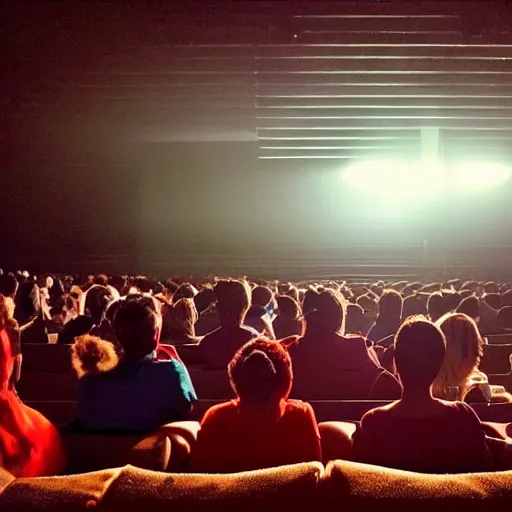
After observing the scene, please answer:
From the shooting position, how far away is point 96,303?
194 inches

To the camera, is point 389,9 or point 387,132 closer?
point 389,9

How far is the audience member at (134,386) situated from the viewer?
8.06 feet

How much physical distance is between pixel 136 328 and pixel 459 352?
4.96 ft

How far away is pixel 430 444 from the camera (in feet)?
6.64

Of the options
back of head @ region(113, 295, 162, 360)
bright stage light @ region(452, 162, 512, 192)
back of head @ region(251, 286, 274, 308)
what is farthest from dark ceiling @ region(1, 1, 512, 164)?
back of head @ region(113, 295, 162, 360)

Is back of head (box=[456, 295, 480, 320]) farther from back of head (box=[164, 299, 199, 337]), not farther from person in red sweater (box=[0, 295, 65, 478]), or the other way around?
person in red sweater (box=[0, 295, 65, 478])

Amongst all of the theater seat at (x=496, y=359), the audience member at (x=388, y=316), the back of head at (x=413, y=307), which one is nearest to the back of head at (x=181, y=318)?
the audience member at (x=388, y=316)

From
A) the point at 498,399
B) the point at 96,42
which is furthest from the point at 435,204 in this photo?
the point at 498,399

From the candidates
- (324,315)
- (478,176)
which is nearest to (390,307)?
(324,315)

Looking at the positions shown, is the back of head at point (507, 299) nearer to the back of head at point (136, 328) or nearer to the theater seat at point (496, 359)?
the theater seat at point (496, 359)

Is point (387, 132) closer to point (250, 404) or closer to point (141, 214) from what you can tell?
point (141, 214)

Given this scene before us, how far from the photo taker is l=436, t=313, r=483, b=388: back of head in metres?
2.97

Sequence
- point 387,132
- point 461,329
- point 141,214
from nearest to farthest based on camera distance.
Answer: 1. point 461,329
2. point 387,132
3. point 141,214

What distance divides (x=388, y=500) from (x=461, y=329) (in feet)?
6.13
